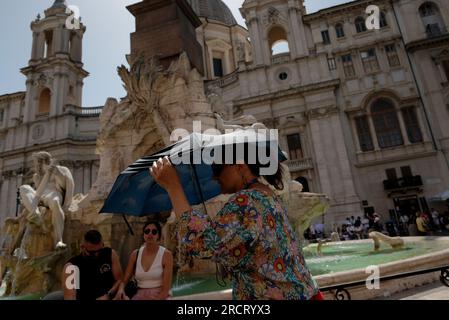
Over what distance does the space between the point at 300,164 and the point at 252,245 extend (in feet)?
79.7

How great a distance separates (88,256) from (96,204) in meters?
3.94

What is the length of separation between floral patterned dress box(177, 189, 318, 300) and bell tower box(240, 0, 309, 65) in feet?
92.1

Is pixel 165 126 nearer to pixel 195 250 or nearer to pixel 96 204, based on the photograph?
Result: pixel 96 204

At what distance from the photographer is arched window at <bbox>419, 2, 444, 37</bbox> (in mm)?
25438

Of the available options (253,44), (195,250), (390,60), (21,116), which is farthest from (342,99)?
(21,116)

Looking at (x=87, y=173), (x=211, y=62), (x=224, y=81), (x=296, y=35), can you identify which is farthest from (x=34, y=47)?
(x=296, y=35)

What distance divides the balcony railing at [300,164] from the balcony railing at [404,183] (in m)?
5.87

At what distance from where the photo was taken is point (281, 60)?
91.1 ft

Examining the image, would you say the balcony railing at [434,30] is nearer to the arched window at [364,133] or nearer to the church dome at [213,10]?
the arched window at [364,133]

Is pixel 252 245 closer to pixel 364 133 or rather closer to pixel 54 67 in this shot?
pixel 364 133

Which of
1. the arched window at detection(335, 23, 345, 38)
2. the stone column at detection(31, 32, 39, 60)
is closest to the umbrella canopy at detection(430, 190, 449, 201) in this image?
the arched window at detection(335, 23, 345, 38)

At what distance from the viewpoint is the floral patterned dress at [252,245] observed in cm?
134


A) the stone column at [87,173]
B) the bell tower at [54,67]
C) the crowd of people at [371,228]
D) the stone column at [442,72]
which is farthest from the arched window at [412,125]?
the bell tower at [54,67]

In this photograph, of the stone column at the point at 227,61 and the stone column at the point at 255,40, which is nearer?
the stone column at the point at 255,40
